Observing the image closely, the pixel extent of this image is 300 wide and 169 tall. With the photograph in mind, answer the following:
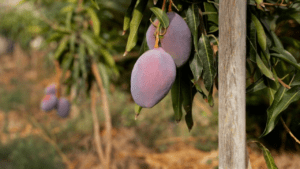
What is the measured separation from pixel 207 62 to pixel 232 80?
0.07 m

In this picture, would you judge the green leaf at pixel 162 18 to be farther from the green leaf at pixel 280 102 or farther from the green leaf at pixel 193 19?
the green leaf at pixel 280 102

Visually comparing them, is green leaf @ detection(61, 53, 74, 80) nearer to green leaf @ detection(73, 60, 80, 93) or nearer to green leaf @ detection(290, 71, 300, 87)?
green leaf @ detection(73, 60, 80, 93)

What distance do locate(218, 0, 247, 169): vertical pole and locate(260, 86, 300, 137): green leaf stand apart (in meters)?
0.11

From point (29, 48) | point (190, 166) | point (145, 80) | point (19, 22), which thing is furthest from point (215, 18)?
point (29, 48)

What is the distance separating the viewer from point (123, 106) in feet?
10.2

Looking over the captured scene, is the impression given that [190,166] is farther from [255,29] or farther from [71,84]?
[255,29]

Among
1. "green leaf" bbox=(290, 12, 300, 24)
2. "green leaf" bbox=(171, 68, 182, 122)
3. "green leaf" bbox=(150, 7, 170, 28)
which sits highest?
"green leaf" bbox=(150, 7, 170, 28)

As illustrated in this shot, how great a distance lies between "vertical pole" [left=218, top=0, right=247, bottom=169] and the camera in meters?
0.50

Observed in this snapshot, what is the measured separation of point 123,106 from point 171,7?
2583 millimetres

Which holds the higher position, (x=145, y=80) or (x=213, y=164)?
(x=145, y=80)

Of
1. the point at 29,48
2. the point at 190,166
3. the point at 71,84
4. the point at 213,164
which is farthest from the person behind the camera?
the point at 29,48

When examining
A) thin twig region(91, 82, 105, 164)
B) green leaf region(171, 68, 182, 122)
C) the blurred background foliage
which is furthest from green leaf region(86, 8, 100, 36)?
green leaf region(171, 68, 182, 122)

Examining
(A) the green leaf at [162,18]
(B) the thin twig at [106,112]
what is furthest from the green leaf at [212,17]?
(B) the thin twig at [106,112]

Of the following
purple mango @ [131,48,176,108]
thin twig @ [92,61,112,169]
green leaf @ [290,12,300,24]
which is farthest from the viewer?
thin twig @ [92,61,112,169]
